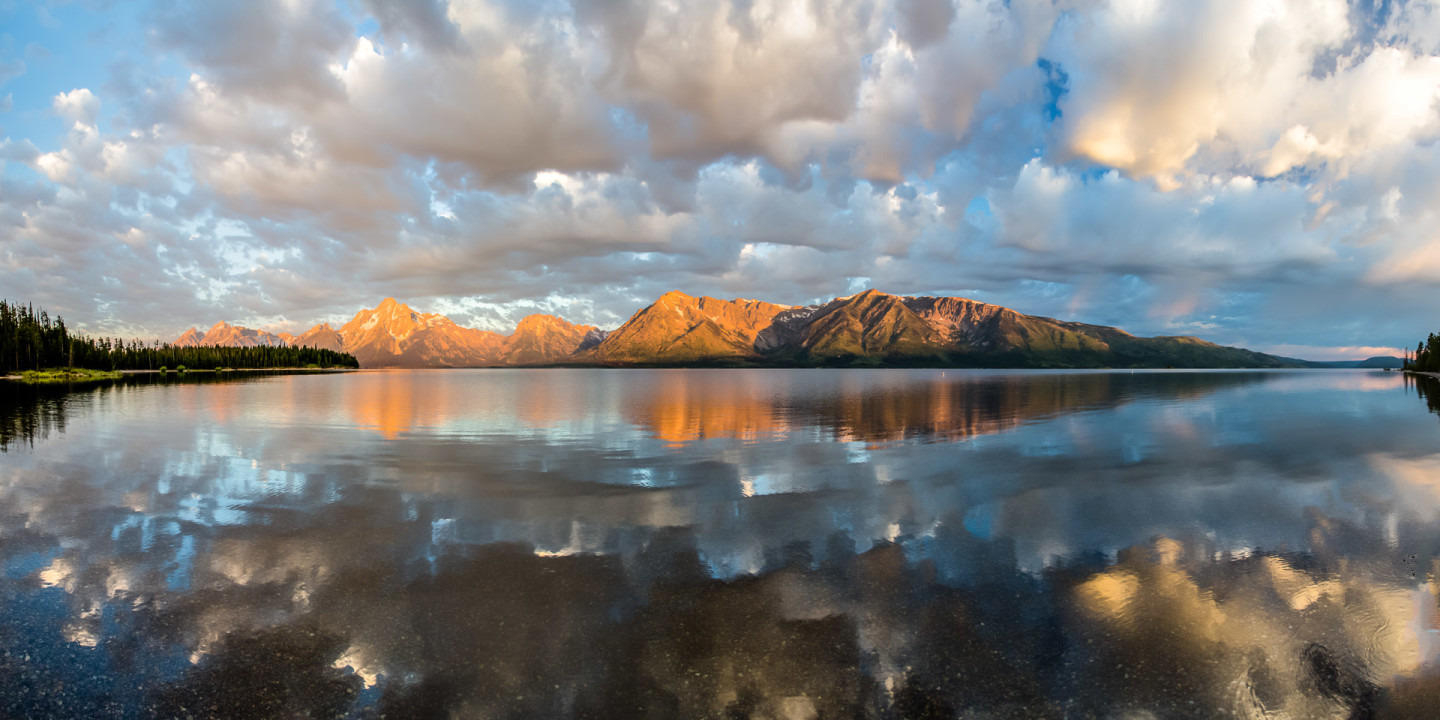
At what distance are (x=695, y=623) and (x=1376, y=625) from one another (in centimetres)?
1359

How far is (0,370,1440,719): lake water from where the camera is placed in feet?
33.1

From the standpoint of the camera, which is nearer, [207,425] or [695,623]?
[695,623]

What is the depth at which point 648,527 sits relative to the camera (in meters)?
19.9

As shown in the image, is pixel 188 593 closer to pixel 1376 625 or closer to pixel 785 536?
pixel 785 536

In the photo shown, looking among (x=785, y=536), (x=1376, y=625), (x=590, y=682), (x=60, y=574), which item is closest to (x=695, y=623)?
(x=590, y=682)

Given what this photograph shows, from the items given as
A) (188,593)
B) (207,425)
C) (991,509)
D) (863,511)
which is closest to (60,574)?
(188,593)

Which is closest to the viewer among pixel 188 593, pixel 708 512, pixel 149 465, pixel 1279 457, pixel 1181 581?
pixel 188 593

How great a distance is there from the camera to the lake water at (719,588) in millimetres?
10102

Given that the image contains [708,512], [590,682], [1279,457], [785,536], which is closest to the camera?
[590,682]

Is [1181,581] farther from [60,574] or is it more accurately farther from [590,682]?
[60,574]

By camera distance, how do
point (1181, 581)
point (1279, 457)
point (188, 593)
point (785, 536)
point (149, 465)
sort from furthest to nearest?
point (1279, 457) < point (149, 465) < point (785, 536) < point (1181, 581) < point (188, 593)

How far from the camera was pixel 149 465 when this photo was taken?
104 feet

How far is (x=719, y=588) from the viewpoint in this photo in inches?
572

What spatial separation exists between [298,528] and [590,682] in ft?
48.7
